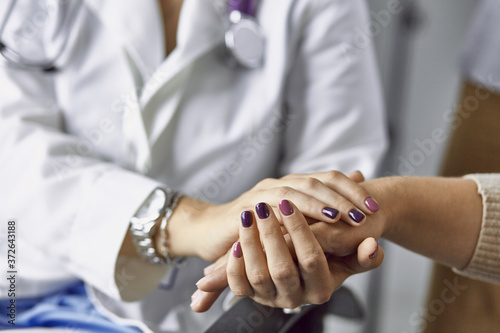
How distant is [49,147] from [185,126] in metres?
0.18

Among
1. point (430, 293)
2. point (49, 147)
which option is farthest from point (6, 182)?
point (430, 293)

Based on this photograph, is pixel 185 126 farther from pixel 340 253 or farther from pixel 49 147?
pixel 340 253

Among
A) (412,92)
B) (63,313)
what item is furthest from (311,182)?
(412,92)

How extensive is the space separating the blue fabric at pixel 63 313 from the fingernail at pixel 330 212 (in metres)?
0.27

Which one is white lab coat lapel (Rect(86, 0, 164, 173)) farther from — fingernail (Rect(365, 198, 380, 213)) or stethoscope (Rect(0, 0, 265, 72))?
fingernail (Rect(365, 198, 380, 213))

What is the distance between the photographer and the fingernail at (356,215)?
0.45 meters

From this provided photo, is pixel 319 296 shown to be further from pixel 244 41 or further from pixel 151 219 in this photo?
pixel 244 41

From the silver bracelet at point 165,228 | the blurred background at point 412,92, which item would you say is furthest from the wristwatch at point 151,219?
the blurred background at point 412,92

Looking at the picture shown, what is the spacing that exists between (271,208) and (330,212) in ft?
0.20

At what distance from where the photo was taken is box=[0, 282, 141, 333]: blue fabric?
1.91 feet

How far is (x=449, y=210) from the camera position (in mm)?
527

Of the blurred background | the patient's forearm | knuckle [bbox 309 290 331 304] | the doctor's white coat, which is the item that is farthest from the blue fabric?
the blurred background

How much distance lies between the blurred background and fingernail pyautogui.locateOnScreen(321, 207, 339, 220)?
103 centimetres

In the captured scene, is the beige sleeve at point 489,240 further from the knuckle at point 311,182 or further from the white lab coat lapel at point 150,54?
the white lab coat lapel at point 150,54
